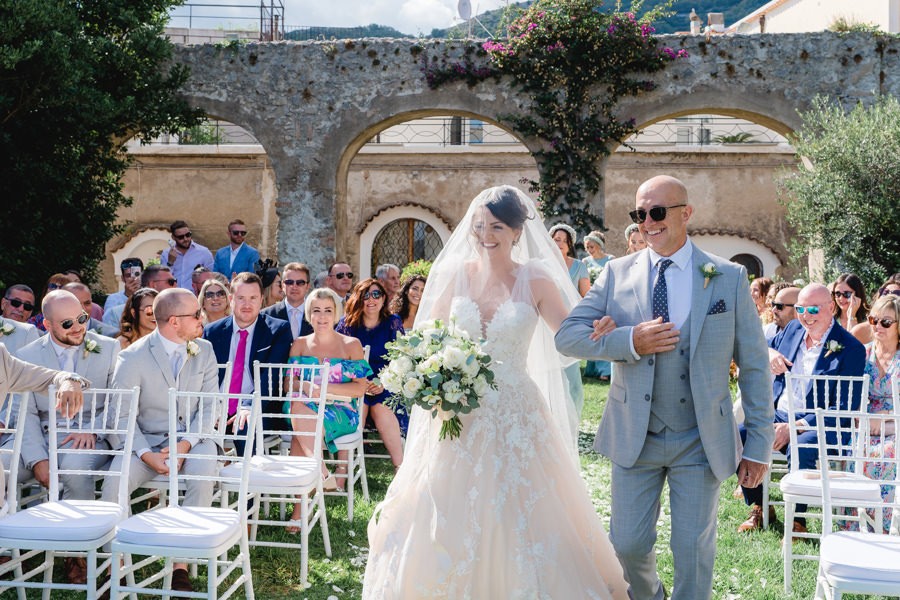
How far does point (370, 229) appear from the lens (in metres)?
21.0

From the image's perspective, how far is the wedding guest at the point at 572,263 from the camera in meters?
7.55

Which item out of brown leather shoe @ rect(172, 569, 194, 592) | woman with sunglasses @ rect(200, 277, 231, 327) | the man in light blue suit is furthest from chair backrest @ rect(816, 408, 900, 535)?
the man in light blue suit

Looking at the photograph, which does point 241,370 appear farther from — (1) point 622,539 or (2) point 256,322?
(1) point 622,539

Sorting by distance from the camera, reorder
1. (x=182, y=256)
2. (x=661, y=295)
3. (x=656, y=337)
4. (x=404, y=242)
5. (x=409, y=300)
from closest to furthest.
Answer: (x=656, y=337), (x=661, y=295), (x=409, y=300), (x=182, y=256), (x=404, y=242)

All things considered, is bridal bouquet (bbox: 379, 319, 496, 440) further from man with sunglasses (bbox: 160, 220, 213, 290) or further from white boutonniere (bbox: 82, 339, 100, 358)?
man with sunglasses (bbox: 160, 220, 213, 290)

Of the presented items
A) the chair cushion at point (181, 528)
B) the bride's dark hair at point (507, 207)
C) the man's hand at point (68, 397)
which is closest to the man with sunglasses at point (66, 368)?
the man's hand at point (68, 397)

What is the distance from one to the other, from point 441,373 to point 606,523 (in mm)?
2650

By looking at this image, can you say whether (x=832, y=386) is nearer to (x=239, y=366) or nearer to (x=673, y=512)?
(x=673, y=512)

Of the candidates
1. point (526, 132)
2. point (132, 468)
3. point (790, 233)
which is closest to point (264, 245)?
point (526, 132)

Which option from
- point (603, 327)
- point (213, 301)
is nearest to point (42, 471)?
point (213, 301)

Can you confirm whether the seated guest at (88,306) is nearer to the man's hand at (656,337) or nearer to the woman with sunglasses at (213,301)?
the woman with sunglasses at (213,301)

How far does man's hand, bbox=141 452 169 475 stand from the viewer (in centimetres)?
510

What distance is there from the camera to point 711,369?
356cm

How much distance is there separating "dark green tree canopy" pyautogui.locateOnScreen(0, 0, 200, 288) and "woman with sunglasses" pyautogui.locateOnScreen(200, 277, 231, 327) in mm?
3869
